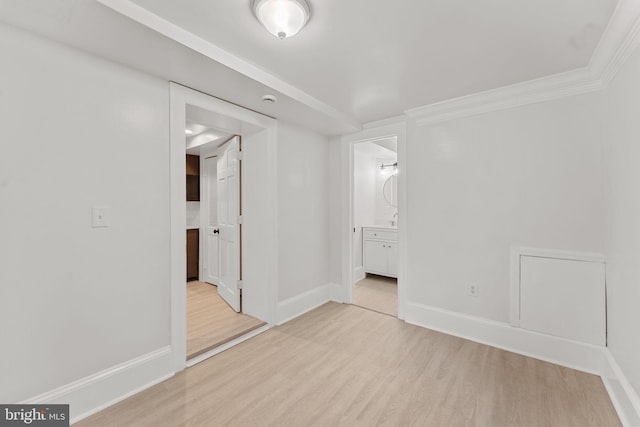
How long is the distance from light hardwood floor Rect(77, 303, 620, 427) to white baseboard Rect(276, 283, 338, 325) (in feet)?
1.44

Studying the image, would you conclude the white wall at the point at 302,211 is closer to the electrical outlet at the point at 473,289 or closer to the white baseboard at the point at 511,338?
the white baseboard at the point at 511,338

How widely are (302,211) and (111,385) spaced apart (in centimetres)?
224

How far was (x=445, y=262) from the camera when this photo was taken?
2.83 metres

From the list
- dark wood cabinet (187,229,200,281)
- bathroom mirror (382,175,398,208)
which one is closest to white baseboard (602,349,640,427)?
bathroom mirror (382,175,398,208)

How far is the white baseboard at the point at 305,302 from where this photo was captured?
3.04 meters

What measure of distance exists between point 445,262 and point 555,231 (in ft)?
3.06

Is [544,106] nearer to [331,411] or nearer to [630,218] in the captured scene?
[630,218]

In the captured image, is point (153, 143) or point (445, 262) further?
point (445, 262)

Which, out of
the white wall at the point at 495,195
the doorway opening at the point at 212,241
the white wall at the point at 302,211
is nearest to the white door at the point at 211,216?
the doorway opening at the point at 212,241

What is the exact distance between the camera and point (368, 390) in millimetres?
1909

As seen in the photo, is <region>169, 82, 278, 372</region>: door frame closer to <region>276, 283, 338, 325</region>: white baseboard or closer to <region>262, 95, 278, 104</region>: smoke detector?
<region>276, 283, 338, 325</region>: white baseboard

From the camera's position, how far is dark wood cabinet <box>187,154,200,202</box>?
15.3 feet

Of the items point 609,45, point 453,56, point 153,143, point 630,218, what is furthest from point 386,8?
point 630,218

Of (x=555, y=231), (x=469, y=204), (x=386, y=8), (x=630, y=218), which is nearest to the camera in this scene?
(x=386, y=8)
